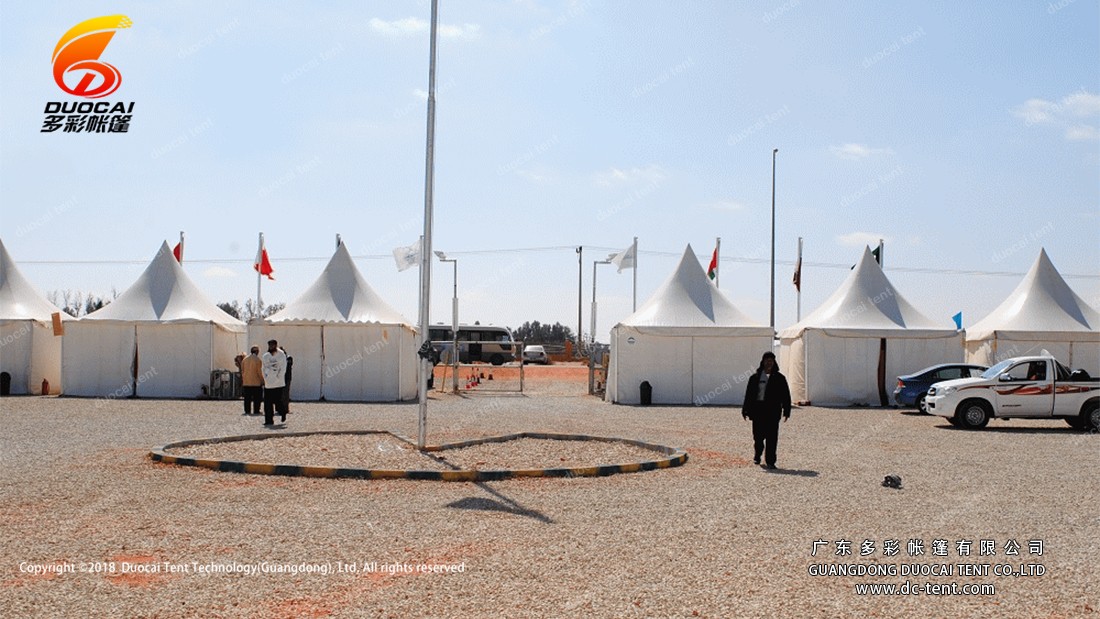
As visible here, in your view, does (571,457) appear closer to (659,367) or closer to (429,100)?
(429,100)

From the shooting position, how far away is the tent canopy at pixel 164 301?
2986cm

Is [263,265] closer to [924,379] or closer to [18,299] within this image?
[18,299]

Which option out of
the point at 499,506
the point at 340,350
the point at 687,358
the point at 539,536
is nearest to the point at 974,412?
the point at 687,358

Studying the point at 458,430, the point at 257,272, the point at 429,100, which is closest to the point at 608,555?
the point at 429,100

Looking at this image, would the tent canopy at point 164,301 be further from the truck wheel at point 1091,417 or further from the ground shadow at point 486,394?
the truck wheel at point 1091,417

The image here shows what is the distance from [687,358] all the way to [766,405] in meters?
15.5

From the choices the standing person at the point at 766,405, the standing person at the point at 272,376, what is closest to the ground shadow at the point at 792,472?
the standing person at the point at 766,405

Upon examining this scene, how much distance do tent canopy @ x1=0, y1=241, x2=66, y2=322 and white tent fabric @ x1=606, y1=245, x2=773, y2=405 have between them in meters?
17.3

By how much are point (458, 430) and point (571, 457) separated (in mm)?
4746

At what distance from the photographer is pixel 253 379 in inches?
858

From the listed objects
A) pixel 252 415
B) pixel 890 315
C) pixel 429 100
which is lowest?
pixel 252 415

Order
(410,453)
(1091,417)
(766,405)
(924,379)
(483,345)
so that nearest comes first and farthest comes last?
(410,453) < (766,405) < (1091,417) < (924,379) < (483,345)

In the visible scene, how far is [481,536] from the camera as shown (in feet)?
27.6

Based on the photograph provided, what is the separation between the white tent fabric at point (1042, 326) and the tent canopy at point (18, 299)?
28.3 metres
